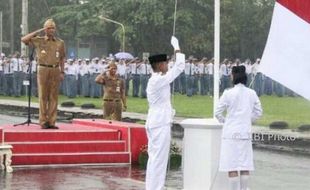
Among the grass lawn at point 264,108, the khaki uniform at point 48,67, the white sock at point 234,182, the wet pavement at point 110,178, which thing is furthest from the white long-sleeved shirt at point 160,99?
the grass lawn at point 264,108

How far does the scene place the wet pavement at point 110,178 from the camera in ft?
34.7

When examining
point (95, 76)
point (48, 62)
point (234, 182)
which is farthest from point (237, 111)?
point (95, 76)

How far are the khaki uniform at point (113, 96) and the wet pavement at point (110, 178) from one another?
279cm

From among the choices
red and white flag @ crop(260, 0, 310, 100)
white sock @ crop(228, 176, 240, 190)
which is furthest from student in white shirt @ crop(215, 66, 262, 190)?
red and white flag @ crop(260, 0, 310, 100)

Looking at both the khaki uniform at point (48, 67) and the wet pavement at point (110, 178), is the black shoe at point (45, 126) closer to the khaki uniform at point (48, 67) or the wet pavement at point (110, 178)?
the khaki uniform at point (48, 67)

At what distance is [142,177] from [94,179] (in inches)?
34.8

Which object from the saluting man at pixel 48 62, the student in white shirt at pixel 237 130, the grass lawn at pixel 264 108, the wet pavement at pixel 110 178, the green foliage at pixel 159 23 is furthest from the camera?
the green foliage at pixel 159 23

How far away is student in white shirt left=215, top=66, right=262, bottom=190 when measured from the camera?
27.1 ft

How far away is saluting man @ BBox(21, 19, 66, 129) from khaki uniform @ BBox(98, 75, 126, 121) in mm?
2172

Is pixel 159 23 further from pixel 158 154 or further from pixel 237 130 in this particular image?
pixel 237 130

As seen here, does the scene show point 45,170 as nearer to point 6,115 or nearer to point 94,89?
point 6,115

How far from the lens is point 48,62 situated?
43.4 feet

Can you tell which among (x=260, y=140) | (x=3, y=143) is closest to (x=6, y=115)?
(x=260, y=140)

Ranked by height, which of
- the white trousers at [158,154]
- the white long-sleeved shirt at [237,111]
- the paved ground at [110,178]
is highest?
the white long-sleeved shirt at [237,111]
